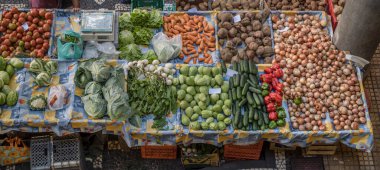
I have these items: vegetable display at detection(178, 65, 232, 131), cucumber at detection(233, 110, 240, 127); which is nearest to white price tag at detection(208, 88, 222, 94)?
vegetable display at detection(178, 65, 232, 131)

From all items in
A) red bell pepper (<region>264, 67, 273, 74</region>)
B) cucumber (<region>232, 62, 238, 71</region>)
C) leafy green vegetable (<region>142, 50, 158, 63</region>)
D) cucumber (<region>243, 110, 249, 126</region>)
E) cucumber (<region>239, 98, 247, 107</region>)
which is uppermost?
leafy green vegetable (<region>142, 50, 158, 63</region>)

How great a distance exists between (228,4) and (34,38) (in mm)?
3497

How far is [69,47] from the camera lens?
7195 millimetres

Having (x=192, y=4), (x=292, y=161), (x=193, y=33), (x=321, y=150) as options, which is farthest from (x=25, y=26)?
(x=321, y=150)

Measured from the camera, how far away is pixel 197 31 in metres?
8.05

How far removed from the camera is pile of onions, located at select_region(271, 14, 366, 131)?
23.2ft

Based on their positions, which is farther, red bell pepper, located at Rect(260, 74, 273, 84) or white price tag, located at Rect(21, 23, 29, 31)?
white price tag, located at Rect(21, 23, 29, 31)

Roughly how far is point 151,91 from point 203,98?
2.60 feet

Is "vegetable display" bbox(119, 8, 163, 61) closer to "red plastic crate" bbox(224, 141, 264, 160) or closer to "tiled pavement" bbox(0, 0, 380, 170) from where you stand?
"tiled pavement" bbox(0, 0, 380, 170)

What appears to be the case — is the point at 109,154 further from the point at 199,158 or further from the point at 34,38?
the point at 34,38

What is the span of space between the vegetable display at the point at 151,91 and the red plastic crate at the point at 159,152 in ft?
2.34

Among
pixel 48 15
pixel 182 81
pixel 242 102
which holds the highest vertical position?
pixel 48 15

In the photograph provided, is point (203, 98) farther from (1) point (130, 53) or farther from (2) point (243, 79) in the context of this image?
(1) point (130, 53)

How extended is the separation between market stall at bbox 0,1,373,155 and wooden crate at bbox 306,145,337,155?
373mm
